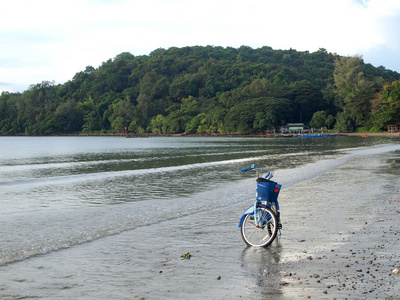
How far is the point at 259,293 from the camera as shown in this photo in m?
5.65

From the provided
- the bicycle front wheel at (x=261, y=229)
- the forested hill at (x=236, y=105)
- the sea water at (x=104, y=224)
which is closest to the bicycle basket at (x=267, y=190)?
the bicycle front wheel at (x=261, y=229)

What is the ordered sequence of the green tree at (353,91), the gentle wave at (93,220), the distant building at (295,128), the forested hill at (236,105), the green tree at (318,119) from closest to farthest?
the gentle wave at (93,220), the green tree at (353,91), the forested hill at (236,105), the distant building at (295,128), the green tree at (318,119)

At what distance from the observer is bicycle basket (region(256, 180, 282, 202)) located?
320 inches

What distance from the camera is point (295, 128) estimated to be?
12556 centimetres

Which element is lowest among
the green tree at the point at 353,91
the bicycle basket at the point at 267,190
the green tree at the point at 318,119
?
the bicycle basket at the point at 267,190

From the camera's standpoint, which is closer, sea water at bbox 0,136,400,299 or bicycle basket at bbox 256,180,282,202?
sea water at bbox 0,136,400,299

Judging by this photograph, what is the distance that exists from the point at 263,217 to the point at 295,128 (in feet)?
396

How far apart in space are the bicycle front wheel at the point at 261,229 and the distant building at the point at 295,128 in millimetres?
119909

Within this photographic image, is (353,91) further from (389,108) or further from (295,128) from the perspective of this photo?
(389,108)

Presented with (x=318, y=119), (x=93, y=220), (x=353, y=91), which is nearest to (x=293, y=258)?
(x=93, y=220)

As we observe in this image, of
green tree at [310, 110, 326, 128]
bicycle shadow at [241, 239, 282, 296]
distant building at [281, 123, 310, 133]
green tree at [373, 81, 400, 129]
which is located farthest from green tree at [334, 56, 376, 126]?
bicycle shadow at [241, 239, 282, 296]

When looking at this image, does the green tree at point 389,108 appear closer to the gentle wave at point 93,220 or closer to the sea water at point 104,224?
the sea water at point 104,224

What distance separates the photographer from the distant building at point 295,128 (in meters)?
125

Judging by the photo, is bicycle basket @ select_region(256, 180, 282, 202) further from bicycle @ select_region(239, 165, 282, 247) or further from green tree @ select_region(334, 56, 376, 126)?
green tree @ select_region(334, 56, 376, 126)
